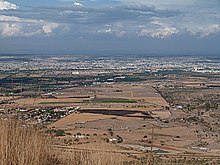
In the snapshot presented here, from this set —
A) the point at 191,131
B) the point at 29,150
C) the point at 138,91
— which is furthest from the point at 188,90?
the point at 29,150

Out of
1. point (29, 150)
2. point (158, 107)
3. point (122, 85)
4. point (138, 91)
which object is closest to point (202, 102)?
point (158, 107)

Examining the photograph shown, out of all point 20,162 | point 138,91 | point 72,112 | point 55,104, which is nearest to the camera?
point 20,162

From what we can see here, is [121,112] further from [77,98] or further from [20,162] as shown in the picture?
[20,162]

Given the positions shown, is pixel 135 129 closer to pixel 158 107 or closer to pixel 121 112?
pixel 121 112

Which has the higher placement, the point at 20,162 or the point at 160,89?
the point at 20,162

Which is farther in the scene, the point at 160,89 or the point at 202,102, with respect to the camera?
the point at 160,89

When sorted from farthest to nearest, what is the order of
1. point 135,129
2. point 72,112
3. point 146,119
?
point 72,112, point 146,119, point 135,129
